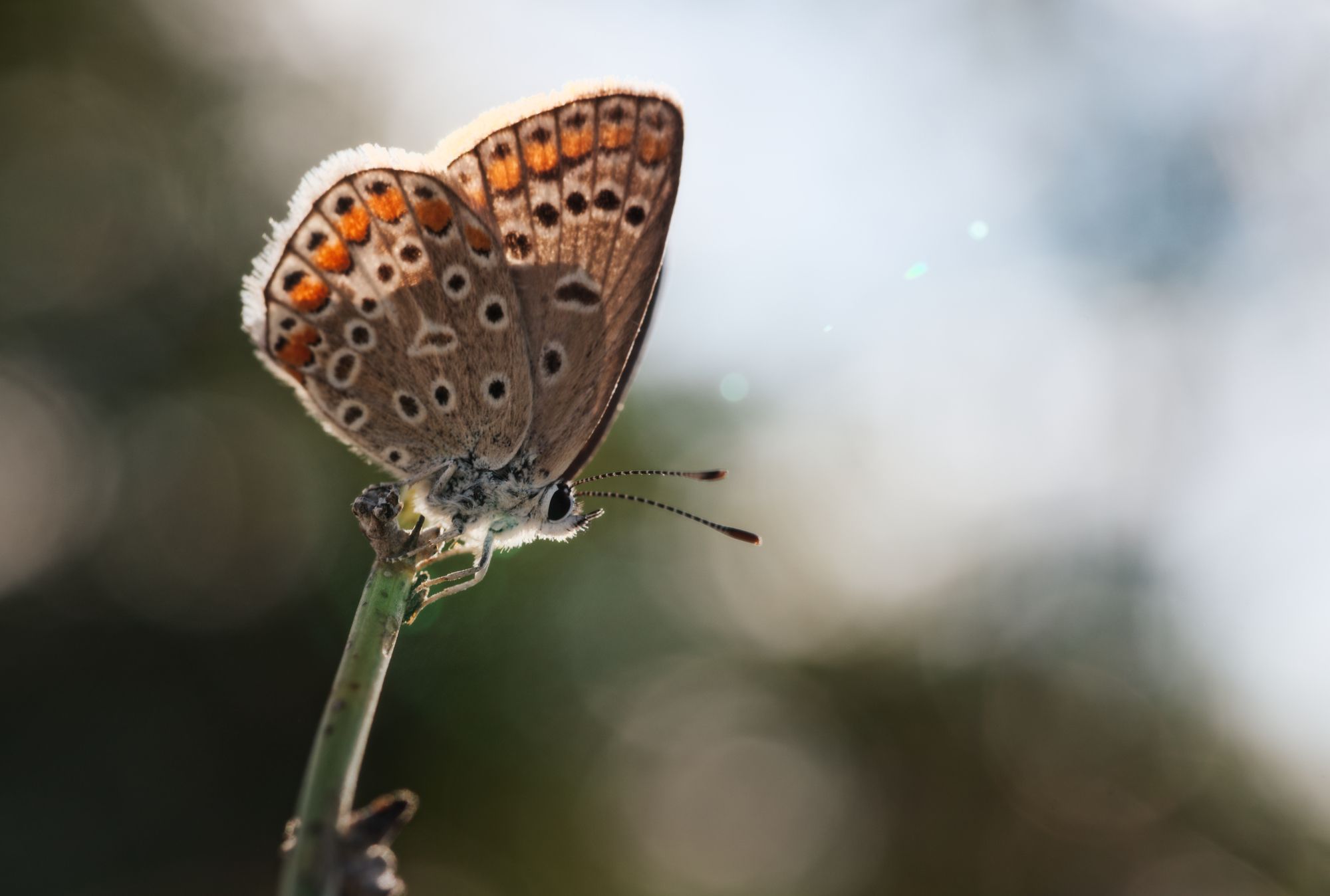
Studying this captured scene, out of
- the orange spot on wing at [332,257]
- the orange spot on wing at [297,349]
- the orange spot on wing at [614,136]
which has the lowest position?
the orange spot on wing at [297,349]

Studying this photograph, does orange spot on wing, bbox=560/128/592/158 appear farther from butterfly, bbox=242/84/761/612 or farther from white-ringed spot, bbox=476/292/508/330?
white-ringed spot, bbox=476/292/508/330

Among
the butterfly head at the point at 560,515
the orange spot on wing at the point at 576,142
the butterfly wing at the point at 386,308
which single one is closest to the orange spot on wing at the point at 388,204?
the butterfly wing at the point at 386,308

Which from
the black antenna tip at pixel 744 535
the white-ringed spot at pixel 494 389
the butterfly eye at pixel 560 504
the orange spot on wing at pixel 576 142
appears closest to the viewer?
the orange spot on wing at pixel 576 142

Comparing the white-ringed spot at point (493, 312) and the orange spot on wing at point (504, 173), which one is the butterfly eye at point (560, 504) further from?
the orange spot on wing at point (504, 173)

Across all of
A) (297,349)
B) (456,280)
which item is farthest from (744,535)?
(297,349)

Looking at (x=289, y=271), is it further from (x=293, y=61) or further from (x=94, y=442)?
(x=293, y=61)

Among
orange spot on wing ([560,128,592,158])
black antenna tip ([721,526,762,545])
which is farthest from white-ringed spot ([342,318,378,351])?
black antenna tip ([721,526,762,545])
